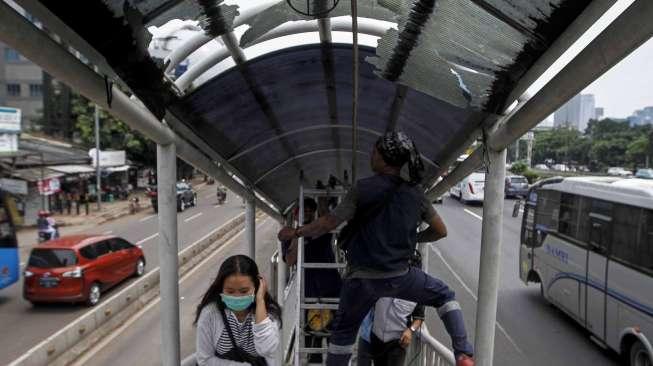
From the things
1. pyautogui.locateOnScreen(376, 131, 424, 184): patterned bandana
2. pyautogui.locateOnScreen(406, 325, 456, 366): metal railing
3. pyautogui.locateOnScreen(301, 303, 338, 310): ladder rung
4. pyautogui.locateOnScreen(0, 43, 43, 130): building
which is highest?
pyautogui.locateOnScreen(0, 43, 43, 130): building

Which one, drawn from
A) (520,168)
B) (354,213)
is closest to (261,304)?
(354,213)

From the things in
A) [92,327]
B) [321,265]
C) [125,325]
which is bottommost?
[125,325]

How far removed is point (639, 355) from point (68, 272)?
1101cm

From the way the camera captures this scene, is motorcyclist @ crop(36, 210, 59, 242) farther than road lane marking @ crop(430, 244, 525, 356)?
Yes

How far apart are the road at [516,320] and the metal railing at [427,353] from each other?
4463 mm

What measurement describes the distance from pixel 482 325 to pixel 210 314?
4.97 ft

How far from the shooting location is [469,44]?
2203 mm

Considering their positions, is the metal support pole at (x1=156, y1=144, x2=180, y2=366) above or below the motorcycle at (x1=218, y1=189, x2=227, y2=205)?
above

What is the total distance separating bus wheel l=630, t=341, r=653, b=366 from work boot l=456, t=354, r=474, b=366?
6.19m

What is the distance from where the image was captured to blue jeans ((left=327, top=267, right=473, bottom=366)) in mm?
2695

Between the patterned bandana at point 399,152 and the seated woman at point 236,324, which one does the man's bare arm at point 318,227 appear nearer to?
the seated woman at point 236,324

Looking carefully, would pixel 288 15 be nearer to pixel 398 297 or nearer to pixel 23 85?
pixel 398 297

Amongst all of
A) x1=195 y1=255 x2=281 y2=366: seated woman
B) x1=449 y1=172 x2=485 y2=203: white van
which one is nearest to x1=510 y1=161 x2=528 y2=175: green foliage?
x1=449 y1=172 x2=485 y2=203: white van

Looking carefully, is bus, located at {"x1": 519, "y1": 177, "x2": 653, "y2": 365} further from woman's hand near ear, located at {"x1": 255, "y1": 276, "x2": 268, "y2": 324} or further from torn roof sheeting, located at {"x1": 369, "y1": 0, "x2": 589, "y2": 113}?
woman's hand near ear, located at {"x1": 255, "y1": 276, "x2": 268, "y2": 324}
